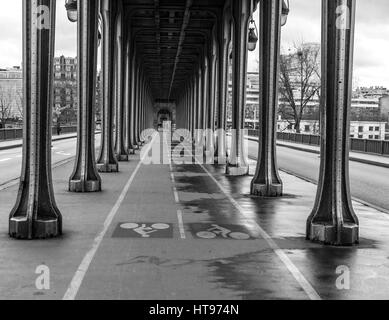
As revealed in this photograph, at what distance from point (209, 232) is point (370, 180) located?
47.9ft

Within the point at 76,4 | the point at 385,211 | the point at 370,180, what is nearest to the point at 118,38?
the point at 76,4

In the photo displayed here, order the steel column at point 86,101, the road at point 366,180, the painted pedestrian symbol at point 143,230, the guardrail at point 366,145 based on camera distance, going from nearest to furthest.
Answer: the painted pedestrian symbol at point 143,230, the steel column at point 86,101, the road at point 366,180, the guardrail at point 366,145

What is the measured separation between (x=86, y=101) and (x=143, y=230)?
26.8ft

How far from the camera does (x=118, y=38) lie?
110ft

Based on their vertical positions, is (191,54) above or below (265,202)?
above

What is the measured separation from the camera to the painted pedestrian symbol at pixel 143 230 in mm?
11008

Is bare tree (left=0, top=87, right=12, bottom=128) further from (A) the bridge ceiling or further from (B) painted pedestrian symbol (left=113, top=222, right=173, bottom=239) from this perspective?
(B) painted pedestrian symbol (left=113, top=222, right=173, bottom=239)

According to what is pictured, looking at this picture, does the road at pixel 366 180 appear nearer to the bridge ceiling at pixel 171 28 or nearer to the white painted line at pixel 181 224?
the white painted line at pixel 181 224

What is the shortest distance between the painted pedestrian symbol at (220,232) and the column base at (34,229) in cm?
274

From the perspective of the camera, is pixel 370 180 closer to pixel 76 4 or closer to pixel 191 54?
pixel 76 4

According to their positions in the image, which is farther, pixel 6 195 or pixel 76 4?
pixel 76 4

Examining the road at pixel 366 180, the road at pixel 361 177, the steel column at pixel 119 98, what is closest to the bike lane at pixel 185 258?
the road at pixel 366 180

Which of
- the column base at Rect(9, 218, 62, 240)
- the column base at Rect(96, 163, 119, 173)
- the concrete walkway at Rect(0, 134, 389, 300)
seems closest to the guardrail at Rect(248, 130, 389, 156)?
the column base at Rect(96, 163, 119, 173)

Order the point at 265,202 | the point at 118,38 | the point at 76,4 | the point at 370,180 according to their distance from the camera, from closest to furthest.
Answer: the point at 265,202, the point at 76,4, the point at 370,180, the point at 118,38
